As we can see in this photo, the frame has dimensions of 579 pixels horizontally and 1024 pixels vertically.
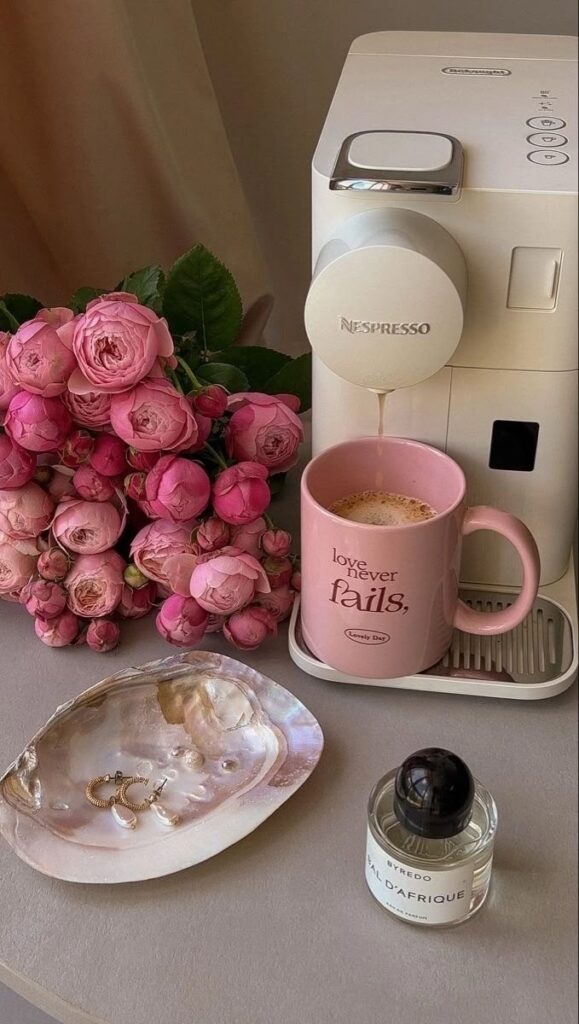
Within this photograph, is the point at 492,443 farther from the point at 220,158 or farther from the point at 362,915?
the point at 220,158

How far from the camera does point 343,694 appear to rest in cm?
59

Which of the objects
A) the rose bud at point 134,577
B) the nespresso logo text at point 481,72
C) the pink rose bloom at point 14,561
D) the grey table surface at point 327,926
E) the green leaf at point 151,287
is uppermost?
the nespresso logo text at point 481,72

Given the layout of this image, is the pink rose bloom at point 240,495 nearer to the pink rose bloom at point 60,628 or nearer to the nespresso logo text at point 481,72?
the pink rose bloom at point 60,628

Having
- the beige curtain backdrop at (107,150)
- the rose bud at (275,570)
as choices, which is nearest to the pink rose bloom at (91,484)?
the rose bud at (275,570)

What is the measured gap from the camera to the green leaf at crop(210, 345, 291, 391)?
28.2 inches

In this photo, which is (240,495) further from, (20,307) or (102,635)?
(20,307)

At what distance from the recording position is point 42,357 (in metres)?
0.56

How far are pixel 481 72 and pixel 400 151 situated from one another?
0.40ft

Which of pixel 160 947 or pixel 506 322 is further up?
pixel 506 322

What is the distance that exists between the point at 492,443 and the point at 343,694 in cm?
17

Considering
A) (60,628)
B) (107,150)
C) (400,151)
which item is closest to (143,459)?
(60,628)

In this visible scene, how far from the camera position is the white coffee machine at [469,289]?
19.2 inches

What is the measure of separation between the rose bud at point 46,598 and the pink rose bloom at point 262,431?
0.44ft

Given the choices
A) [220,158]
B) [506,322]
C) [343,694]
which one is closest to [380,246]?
[506,322]
